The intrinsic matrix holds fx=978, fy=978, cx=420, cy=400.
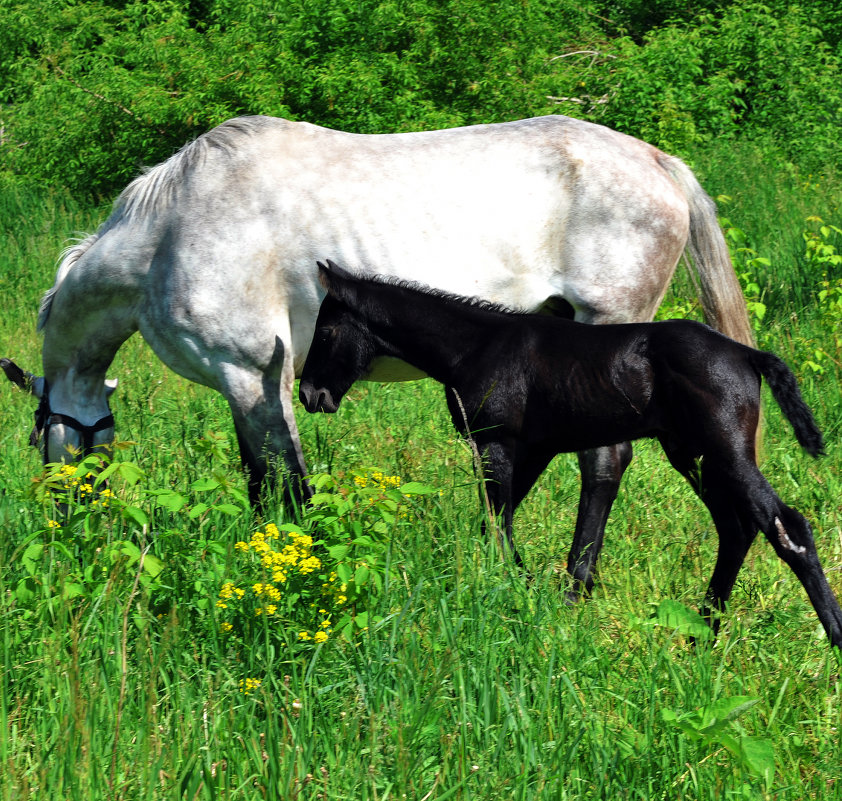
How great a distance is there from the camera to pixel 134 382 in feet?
21.6

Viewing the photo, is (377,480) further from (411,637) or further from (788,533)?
(788,533)

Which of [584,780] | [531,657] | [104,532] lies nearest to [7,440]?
[104,532]

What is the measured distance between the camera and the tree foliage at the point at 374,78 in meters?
8.95

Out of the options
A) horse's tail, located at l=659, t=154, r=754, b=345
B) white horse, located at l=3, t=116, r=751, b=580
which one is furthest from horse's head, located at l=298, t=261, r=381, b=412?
horse's tail, located at l=659, t=154, r=754, b=345

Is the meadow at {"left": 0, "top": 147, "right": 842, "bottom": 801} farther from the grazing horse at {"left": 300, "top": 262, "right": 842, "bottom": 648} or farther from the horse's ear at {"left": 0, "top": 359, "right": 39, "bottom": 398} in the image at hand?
the horse's ear at {"left": 0, "top": 359, "right": 39, "bottom": 398}

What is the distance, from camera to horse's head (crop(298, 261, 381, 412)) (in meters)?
3.92

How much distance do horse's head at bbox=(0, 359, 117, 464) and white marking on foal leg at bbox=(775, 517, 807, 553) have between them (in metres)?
2.99

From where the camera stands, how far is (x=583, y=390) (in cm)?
365

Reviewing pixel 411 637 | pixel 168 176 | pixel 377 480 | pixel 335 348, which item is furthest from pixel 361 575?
pixel 168 176

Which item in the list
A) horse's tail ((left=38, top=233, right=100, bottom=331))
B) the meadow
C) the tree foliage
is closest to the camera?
the meadow

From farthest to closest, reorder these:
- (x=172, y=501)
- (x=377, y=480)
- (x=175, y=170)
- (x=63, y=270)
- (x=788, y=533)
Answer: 1. (x=63, y=270)
2. (x=175, y=170)
3. (x=788, y=533)
4. (x=377, y=480)
5. (x=172, y=501)

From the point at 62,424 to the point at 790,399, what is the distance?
322cm

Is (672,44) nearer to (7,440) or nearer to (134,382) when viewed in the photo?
(134,382)

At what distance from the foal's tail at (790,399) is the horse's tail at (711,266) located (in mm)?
1384
